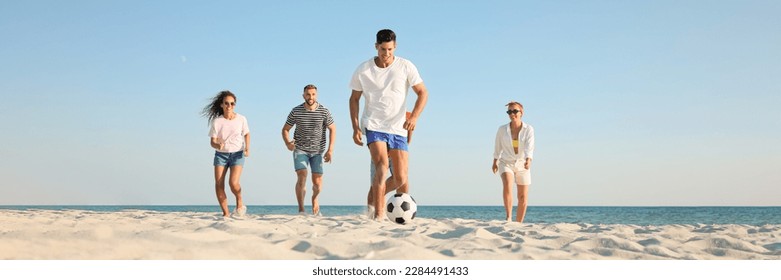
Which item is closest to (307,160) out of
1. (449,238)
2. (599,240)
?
(449,238)

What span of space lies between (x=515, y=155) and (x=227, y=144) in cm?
337

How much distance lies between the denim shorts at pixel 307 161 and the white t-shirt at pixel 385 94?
2.53 metres

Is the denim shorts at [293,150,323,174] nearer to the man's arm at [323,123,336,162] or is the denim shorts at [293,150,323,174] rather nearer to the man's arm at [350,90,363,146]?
the man's arm at [323,123,336,162]

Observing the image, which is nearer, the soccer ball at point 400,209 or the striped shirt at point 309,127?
the soccer ball at point 400,209

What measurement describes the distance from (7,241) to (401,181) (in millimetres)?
3295

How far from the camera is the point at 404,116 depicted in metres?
5.66

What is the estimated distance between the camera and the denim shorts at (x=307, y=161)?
26.3 ft

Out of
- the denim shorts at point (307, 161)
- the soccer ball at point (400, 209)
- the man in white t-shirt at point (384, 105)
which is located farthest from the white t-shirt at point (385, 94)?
the denim shorts at point (307, 161)

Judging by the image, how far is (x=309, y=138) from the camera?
7.98 meters

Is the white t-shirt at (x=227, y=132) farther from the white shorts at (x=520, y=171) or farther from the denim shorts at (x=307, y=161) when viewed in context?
the white shorts at (x=520, y=171)

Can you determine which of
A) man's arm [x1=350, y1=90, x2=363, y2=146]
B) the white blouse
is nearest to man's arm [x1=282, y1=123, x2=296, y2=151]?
man's arm [x1=350, y1=90, x2=363, y2=146]

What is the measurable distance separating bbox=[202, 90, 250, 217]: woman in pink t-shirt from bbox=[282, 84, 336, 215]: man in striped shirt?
731 millimetres

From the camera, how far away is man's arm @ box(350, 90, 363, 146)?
5629mm

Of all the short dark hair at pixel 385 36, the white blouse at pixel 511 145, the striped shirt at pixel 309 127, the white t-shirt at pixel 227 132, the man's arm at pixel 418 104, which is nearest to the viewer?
the short dark hair at pixel 385 36
